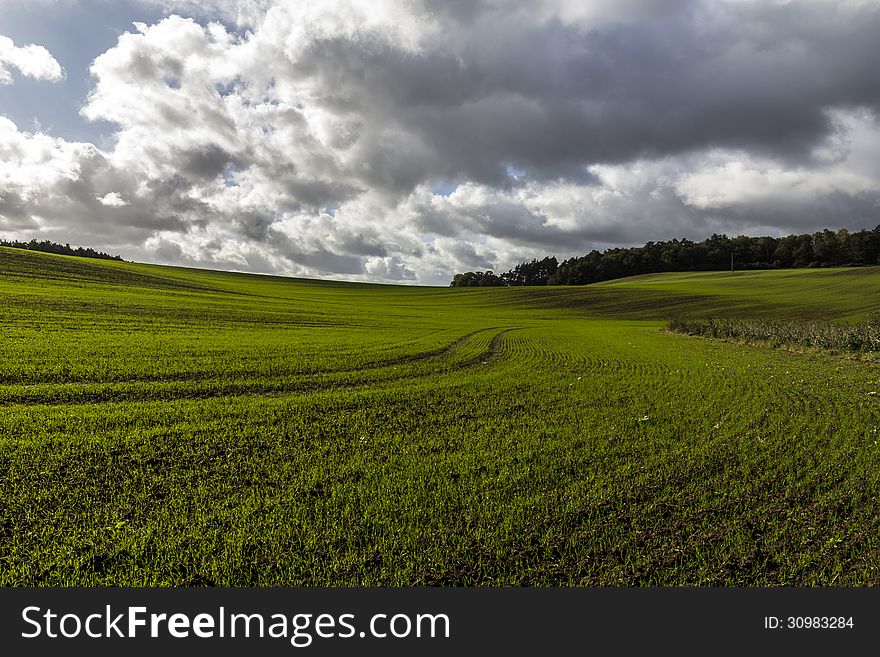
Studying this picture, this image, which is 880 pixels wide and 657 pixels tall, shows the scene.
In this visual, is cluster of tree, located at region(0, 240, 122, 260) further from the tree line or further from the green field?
the green field

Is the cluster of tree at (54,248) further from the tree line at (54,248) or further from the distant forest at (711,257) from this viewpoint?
the distant forest at (711,257)

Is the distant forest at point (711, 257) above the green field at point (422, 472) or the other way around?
above

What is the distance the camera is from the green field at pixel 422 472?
5.89 meters

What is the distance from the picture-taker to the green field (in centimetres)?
589

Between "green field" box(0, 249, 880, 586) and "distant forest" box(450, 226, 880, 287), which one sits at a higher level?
"distant forest" box(450, 226, 880, 287)

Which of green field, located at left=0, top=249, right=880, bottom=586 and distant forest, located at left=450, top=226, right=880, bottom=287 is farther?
distant forest, located at left=450, top=226, right=880, bottom=287

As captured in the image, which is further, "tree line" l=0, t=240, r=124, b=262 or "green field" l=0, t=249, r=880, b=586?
"tree line" l=0, t=240, r=124, b=262

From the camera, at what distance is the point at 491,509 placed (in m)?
7.33

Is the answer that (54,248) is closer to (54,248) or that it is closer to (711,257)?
Result: (54,248)

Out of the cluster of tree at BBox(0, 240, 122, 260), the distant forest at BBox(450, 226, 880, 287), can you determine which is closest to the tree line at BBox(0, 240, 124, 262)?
the cluster of tree at BBox(0, 240, 122, 260)

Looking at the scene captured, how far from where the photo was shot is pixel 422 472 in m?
8.83

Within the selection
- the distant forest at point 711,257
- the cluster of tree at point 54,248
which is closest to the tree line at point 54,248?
the cluster of tree at point 54,248

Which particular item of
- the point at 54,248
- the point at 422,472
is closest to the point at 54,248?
the point at 54,248

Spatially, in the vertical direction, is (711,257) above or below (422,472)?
above
